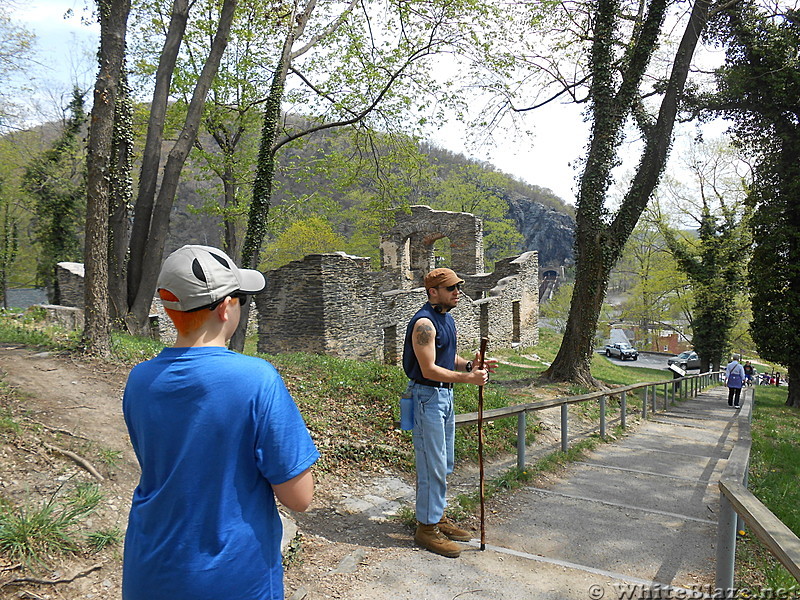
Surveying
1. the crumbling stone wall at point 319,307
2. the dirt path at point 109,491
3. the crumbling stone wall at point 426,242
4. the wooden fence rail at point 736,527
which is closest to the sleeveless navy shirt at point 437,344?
the dirt path at point 109,491

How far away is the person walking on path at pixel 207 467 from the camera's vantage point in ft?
5.51

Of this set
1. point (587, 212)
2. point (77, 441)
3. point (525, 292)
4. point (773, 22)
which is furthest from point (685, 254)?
point (77, 441)

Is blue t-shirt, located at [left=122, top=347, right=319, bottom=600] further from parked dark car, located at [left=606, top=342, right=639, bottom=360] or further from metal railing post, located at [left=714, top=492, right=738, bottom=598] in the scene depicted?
parked dark car, located at [left=606, top=342, right=639, bottom=360]

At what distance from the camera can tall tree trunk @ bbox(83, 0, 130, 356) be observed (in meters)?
7.38

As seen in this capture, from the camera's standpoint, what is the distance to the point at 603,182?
42.1 feet

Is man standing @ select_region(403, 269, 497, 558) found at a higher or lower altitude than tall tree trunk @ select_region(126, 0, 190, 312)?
lower

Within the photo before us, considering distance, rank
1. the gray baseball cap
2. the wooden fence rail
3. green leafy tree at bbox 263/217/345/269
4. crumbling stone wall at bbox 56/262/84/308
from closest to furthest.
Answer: the gray baseball cap
the wooden fence rail
crumbling stone wall at bbox 56/262/84/308
green leafy tree at bbox 263/217/345/269

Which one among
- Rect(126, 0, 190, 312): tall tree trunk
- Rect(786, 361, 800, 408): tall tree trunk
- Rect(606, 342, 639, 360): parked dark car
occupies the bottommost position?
Rect(606, 342, 639, 360): parked dark car

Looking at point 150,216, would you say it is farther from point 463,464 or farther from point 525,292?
point 525,292

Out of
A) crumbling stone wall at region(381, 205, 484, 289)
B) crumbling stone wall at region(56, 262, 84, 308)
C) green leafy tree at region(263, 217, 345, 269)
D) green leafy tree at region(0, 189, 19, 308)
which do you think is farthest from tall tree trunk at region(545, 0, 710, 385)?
green leafy tree at region(0, 189, 19, 308)

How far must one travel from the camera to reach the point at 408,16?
14.1m

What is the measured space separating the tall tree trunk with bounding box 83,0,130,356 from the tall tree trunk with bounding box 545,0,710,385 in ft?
30.7

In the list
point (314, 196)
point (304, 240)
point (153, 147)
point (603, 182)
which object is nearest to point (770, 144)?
point (603, 182)

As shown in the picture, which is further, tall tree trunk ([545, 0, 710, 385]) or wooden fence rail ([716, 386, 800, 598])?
tall tree trunk ([545, 0, 710, 385])
